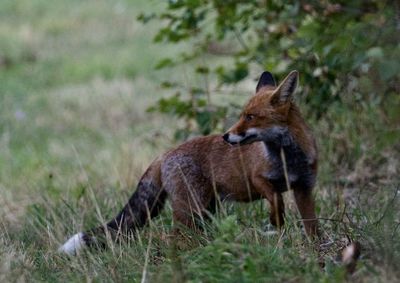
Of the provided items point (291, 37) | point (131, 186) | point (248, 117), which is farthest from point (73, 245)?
point (291, 37)

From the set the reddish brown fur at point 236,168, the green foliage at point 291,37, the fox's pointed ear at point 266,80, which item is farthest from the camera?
the green foliage at point 291,37

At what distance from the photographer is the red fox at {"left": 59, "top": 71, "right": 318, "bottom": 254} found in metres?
6.47

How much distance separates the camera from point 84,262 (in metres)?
5.98

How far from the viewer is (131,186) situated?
9.12m

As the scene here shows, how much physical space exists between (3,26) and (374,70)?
750 inches

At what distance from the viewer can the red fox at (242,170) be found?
6.47 metres

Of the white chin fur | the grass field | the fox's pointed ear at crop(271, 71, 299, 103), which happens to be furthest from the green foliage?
the white chin fur

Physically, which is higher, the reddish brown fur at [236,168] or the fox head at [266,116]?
the fox head at [266,116]

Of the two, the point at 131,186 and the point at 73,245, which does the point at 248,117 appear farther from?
the point at 131,186

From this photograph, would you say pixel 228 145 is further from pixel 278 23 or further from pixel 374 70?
pixel 278 23

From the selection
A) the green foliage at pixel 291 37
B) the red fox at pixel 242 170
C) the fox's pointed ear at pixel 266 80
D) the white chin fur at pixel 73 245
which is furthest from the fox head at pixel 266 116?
the white chin fur at pixel 73 245

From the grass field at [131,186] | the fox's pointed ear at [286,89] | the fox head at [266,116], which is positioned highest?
the fox's pointed ear at [286,89]

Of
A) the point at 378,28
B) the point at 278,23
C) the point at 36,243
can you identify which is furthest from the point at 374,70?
the point at 278,23

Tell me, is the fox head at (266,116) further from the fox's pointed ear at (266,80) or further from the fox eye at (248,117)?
the fox's pointed ear at (266,80)
